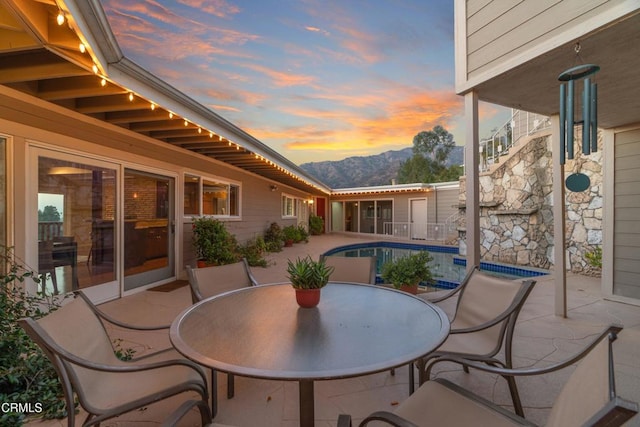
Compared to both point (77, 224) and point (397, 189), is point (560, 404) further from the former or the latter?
point (397, 189)

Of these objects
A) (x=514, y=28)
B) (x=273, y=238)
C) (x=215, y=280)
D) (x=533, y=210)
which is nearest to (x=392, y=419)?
(x=215, y=280)

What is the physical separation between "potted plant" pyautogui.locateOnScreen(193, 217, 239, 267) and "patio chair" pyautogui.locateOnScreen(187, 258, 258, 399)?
3.26 m

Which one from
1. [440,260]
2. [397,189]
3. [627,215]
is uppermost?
[397,189]

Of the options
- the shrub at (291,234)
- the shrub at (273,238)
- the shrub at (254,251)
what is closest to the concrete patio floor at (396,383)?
the shrub at (254,251)

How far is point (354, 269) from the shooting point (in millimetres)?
2990

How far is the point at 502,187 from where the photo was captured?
8398 mm

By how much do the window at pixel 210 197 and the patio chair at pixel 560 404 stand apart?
18.3 feet

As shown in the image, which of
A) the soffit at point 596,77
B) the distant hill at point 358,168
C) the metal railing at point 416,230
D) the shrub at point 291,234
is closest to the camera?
the soffit at point 596,77

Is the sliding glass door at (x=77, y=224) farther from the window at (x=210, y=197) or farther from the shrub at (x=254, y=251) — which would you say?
the shrub at (x=254, y=251)

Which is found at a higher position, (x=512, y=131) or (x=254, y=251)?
(x=512, y=131)

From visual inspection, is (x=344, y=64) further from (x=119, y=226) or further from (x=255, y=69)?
(x=119, y=226)

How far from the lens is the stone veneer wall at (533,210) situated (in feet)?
21.2

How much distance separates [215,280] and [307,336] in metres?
1.38

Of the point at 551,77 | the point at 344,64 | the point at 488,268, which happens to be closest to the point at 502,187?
the point at 488,268
